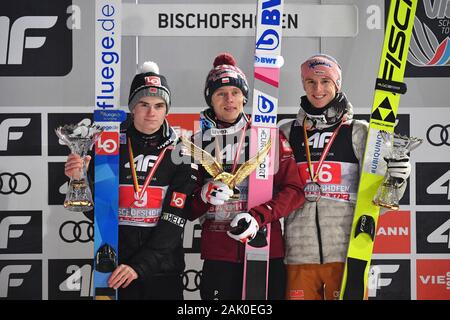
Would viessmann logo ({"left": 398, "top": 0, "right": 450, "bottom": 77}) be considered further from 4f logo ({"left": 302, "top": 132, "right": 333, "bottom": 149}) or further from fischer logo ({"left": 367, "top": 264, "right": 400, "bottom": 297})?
fischer logo ({"left": 367, "top": 264, "right": 400, "bottom": 297})

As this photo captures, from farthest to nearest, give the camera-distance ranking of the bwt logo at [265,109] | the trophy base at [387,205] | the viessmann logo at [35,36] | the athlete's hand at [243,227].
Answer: the viessmann logo at [35,36] → the bwt logo at [265,109] → the trophy base at [387,205] → the athlete's hand at [243,227]

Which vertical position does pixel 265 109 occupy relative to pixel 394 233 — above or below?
above

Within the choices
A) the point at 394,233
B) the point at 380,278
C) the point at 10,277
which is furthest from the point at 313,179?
the point at 10,277

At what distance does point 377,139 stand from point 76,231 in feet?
5.77

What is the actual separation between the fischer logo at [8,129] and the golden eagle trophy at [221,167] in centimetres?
102

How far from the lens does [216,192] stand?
10.7 feet

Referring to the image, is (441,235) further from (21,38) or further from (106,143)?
(21,38)

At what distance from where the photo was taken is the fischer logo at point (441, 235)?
378cm

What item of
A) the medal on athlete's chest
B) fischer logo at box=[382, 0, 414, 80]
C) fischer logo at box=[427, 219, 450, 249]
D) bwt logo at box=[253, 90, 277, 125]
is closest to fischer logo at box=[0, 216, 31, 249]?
A: bwt logo at box=[253, 90, 277, 125]

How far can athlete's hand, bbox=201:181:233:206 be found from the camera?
10.7ft

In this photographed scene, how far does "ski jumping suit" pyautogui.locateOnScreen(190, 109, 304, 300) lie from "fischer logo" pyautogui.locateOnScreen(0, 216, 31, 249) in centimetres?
103

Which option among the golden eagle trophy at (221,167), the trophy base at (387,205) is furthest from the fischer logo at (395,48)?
the golden eagle trophy at (221,167)

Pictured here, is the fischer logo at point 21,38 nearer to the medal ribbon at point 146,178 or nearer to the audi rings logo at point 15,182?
the audi rings logo at point 15,182
